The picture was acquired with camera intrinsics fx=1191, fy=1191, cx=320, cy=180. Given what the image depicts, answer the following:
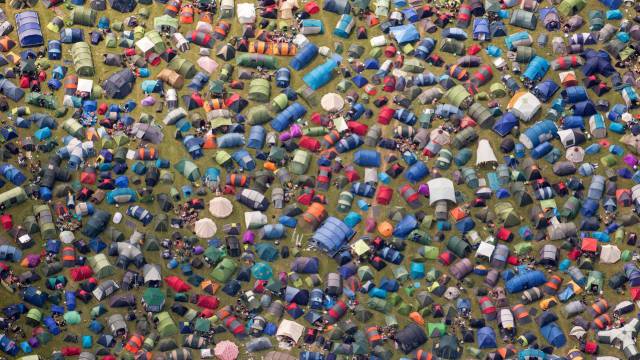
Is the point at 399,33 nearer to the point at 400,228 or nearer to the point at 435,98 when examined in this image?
the point at 435,98

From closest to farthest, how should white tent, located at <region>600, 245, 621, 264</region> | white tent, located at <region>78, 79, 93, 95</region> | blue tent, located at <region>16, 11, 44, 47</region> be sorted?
white tent, located at <region>600, 245, 621, 264</region>
white tent, located at <region>78, 79, 93, 95</region>
blue tent, located at <region>16, 11, 44, 47</region>

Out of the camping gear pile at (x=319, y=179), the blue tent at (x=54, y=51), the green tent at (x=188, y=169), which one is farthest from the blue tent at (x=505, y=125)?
the blue tent at (x=54, y=51)

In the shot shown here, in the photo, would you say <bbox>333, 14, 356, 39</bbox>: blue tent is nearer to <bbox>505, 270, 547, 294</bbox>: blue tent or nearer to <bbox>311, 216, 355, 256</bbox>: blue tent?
<bbox>311, 216, 355, 256</bbox>: blue tent

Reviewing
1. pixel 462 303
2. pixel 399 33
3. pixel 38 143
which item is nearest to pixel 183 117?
pixel 38 143

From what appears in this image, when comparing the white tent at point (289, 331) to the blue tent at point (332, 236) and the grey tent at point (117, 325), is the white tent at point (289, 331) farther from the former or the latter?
the grey tent at point (117, 325)

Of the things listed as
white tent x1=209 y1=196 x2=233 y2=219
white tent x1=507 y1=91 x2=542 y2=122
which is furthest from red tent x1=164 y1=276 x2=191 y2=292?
white tent x1=507 y1=91 x2=542 y2=122

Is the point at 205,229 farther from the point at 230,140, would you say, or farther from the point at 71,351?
the point at 71,351

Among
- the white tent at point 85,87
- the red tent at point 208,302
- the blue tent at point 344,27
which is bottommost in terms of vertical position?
the red tent at point 208,302
